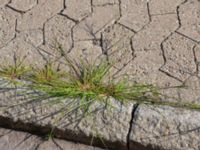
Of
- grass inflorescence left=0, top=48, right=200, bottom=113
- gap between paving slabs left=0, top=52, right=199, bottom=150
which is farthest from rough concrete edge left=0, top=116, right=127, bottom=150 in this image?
grass inflorescence left=0, top=48, right=200, bottom=113

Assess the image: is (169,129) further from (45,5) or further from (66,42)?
(45,5)

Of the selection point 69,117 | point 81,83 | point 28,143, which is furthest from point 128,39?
point 28,143

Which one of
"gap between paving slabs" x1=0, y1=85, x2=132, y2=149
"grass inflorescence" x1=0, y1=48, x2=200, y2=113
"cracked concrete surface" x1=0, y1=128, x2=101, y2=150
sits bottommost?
"cracked concrete surface" x1=0, y1=128, x2=101, y2=150

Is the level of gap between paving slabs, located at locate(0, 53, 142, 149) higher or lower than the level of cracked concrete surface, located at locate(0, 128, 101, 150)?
higher

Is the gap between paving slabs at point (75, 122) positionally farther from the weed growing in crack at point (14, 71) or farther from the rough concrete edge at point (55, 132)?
the weed growing in crack at point (14, 71)

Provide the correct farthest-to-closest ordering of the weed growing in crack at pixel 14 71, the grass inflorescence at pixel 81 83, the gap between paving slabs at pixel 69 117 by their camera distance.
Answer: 1. the weed growing in crack at pixel 14 71
2. the grass inflorescence at pixel 81 83
3. the gap between paving slabs at pixel 69 117

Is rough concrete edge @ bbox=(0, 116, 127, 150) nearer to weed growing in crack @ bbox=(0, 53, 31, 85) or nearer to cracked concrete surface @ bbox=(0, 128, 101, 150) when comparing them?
cracked concrete surface @ bbox=(0, 128, 101, 150)

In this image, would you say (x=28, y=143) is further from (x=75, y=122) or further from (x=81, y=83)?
(x=81, y=83)

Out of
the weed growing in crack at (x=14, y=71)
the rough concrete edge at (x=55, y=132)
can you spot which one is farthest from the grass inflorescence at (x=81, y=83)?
the rough concrete edge at (x=55, y=132)
